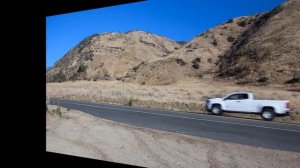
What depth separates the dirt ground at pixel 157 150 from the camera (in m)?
8.30

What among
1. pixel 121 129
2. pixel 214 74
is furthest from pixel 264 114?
pixel 214 74

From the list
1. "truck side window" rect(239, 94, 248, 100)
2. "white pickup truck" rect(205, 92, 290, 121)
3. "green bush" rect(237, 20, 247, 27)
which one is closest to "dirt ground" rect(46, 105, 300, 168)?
"white pickup truck" rect(205, 92, 290, 121)

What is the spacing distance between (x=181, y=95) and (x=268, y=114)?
704 inches

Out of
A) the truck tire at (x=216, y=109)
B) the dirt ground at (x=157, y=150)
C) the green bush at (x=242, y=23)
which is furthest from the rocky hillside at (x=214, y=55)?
the dirt ground at (x=157, y=150)

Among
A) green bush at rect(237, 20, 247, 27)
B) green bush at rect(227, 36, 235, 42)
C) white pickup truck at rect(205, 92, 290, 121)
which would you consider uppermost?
green bush at rect(237, 20, 247, 27)

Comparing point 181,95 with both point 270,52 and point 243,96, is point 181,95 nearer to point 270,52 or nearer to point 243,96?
point 270,52

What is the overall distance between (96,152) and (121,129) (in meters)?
3.96

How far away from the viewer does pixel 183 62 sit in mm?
55719

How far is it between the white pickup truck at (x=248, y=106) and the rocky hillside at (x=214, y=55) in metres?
18.3

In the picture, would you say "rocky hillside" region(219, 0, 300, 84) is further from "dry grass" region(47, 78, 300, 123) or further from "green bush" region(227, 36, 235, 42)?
"dry grass" region(47, 78, 300, 123)

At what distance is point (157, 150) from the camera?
31.0ft

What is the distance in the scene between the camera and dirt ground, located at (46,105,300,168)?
8.30 meters
